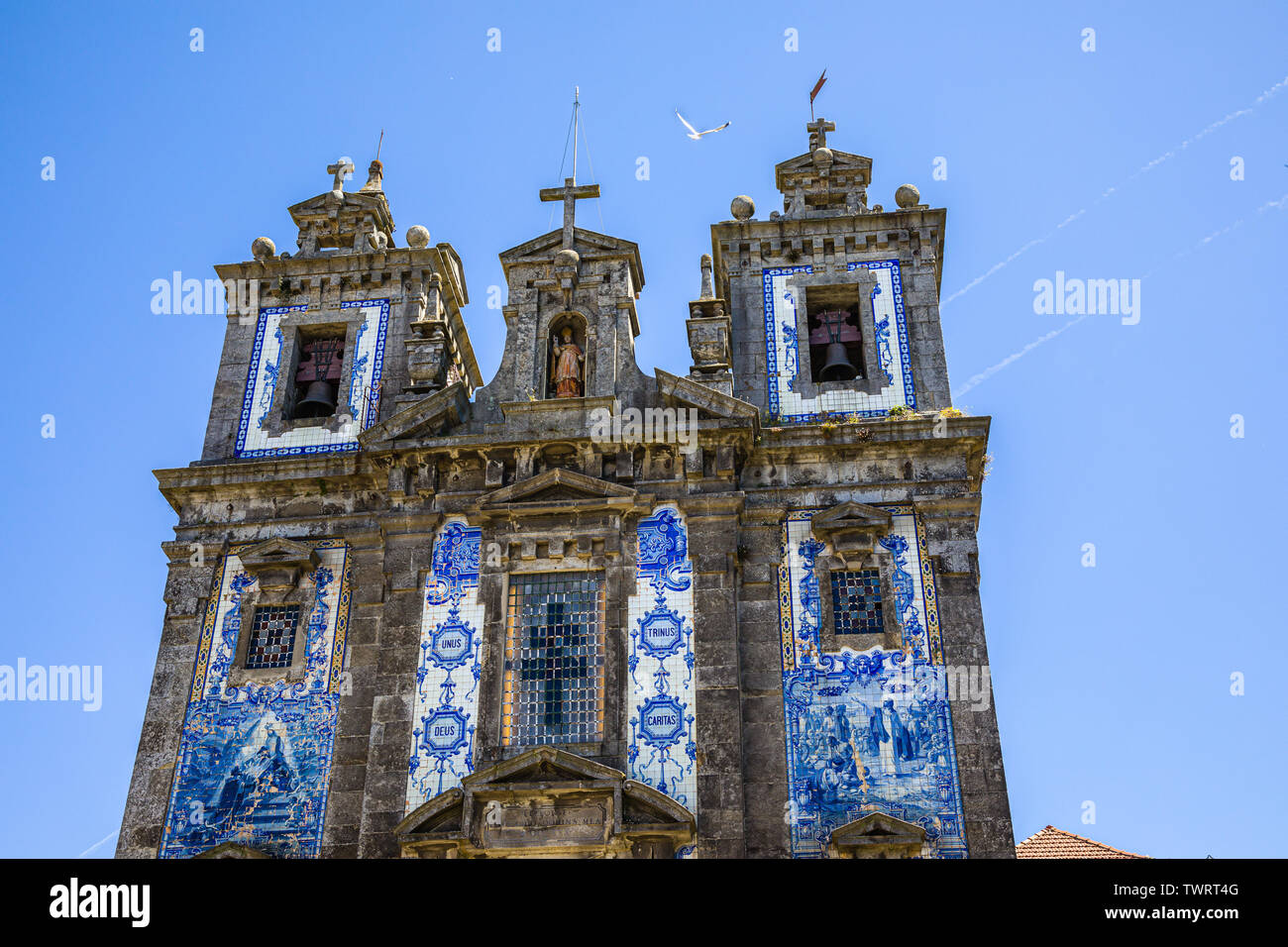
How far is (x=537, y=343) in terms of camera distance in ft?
68.3

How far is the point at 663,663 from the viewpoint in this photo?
17.9 meters

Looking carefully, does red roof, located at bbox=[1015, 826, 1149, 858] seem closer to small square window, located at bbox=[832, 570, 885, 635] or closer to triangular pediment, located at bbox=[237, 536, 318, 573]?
small square window, located at bbox=[832, 570, 885, 635]

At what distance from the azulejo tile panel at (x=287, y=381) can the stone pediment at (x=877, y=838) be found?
8861 millimetres

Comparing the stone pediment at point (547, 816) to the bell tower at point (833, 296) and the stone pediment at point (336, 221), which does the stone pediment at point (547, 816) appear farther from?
the stone pediment at point (336, 221)

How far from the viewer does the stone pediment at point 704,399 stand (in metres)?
19.3

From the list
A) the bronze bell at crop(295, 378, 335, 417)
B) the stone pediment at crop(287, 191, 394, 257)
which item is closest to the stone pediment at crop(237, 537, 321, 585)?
the bronze bell at crop(295, 378, 335, 417)

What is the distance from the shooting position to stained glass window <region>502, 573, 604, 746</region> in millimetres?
17750

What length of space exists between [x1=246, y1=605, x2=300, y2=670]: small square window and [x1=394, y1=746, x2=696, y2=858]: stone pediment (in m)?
3.29

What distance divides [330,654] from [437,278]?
6254 mm
